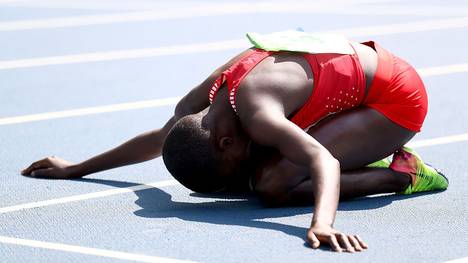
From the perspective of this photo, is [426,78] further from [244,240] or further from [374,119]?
[244,240]

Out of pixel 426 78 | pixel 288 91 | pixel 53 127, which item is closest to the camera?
pixel 288 91

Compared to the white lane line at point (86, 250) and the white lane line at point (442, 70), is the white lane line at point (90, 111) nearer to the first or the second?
the white lane line at point (442, 70)

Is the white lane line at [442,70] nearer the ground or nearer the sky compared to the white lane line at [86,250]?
nearer the ground

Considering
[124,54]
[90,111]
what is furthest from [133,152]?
[124,54]

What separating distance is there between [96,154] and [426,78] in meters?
3.18

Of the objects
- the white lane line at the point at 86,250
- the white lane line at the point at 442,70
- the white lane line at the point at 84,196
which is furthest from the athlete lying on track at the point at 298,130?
the white lane line at the point at 442,70

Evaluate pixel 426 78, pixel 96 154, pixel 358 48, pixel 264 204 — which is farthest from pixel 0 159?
pixel 426 78

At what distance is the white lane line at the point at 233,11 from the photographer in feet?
37.8

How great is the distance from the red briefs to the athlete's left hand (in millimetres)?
854

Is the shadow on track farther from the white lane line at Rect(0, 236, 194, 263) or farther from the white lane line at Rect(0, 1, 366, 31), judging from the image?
the white lane line at Rect(0, 1, 366, 31)

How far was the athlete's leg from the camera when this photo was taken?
5.55m

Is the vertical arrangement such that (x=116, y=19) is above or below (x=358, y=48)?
below

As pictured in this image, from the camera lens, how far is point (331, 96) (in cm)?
555

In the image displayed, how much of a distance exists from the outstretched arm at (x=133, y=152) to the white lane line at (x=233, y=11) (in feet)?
17.1
